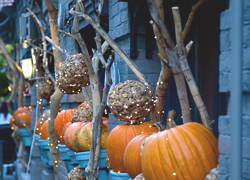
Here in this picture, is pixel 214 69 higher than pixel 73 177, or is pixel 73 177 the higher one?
pixel 214 69

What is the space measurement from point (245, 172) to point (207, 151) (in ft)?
1.95

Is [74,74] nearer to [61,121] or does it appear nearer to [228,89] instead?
[61,121]

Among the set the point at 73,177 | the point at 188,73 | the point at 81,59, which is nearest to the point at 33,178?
the point at 73,177

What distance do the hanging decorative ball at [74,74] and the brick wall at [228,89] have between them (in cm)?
314

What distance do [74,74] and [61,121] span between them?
181cm

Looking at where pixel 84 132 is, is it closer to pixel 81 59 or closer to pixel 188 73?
pixel 81 59

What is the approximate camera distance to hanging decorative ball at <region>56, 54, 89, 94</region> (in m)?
6.36

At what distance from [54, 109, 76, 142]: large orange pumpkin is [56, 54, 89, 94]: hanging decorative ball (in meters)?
1.42

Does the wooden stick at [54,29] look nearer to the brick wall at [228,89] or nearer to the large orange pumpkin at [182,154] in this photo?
the large orange pumpkin at [182,154]

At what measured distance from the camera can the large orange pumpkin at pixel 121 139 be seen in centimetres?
513

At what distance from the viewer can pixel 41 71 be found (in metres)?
11.1

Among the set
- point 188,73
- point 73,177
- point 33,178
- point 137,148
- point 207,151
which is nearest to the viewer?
point 207,151

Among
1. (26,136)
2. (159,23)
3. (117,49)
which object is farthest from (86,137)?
(26,136)

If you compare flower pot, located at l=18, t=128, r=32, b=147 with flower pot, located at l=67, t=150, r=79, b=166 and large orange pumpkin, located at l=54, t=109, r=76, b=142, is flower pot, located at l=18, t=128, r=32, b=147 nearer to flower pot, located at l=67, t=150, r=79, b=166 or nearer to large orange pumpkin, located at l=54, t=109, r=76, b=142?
large orange pumpkin, located at l=54, t=109, r=76, b=142
